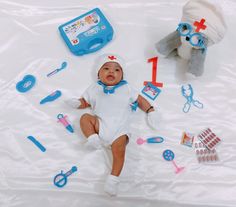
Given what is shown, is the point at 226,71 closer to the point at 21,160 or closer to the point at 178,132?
the point at 178,132

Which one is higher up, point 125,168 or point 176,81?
point 176,81

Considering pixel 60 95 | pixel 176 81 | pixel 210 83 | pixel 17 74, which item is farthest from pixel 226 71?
pixel 17 74

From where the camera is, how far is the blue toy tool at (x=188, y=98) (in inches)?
45.2

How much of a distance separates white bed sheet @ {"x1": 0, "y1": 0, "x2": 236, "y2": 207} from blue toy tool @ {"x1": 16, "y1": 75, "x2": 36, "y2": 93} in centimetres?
2

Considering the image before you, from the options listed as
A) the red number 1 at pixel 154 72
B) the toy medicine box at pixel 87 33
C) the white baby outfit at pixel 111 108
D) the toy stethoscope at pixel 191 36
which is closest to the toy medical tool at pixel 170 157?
the white baby outfit at pixel 111 108

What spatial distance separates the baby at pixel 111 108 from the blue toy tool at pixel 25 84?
0.57ft

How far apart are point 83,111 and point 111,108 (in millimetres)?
113

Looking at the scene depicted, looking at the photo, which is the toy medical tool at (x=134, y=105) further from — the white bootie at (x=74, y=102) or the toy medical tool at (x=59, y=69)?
the toy medical tool at (x=59, y=69)

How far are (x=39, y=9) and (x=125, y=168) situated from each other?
0.73 meters

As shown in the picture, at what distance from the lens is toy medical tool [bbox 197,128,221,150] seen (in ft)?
3.56

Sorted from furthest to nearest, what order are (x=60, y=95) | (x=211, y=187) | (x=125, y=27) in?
(x=125, y=27), (x=60, y=95), (x=211, y=187)

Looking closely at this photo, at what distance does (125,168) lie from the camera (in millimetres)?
1055

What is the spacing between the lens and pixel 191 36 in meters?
1.04

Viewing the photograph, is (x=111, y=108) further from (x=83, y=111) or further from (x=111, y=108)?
(x=83, y=111)
